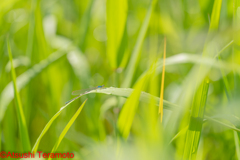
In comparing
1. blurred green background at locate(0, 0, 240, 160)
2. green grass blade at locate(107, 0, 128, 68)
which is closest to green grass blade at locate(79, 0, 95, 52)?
blurred green background at locate(0, 0, 240, 160)

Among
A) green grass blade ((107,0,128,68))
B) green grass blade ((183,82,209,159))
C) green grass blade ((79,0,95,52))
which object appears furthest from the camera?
green grass blade ((79,0,95,52))

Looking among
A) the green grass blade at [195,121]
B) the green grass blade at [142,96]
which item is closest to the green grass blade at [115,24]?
the green grass blade at [142,96]

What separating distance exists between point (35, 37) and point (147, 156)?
0.71 m

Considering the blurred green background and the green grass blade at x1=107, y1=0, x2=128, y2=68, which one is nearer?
the blurred green background

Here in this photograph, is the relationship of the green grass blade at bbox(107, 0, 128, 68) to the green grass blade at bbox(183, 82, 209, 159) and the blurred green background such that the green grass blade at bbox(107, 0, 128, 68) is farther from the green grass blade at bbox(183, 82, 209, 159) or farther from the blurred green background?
the green grass blade at bbox(183, 82, 209, 159)

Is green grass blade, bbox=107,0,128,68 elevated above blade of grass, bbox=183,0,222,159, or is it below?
above

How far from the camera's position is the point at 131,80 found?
2.19 ft

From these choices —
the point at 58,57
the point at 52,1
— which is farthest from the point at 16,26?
the point at 58,57

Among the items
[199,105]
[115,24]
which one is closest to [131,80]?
[115,24]

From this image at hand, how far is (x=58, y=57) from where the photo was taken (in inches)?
32.6

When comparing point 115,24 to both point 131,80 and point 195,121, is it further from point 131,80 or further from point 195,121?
point 195,121

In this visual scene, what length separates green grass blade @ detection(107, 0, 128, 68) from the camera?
0.56 m

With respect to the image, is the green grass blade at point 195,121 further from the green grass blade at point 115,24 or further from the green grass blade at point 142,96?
the green grass blade at point 115,24

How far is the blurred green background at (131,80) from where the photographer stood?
417 millimetres
